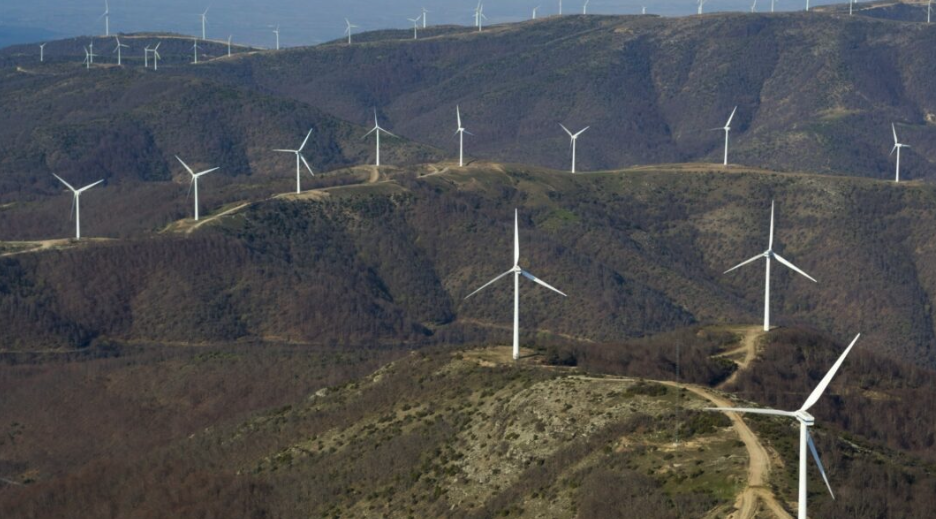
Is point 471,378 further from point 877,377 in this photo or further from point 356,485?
point 877,377

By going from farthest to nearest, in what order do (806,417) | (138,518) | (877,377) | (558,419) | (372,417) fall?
(877,377) < (372,417) < (138,518) < (558,419) < (806,417)

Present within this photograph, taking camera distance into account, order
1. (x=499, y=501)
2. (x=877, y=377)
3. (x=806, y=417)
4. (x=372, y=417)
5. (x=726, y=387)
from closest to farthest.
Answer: (x=806, y=417), (x=499, y=501), (x=372, y=417), (x=726, y=387), (x=877, y=377)

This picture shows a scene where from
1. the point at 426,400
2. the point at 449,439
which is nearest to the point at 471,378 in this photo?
the point at 426,400

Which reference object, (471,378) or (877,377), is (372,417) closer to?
(471,378)

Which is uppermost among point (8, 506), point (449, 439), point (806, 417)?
point (806, 417)

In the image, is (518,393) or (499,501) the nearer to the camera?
(499,501)

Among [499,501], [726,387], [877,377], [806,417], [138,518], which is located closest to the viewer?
[806,417]

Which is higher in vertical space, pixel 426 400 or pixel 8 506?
pixel 426 400

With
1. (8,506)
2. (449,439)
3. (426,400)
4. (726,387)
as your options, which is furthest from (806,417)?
(8,506)

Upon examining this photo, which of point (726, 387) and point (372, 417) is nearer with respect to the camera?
point (372, 417)
